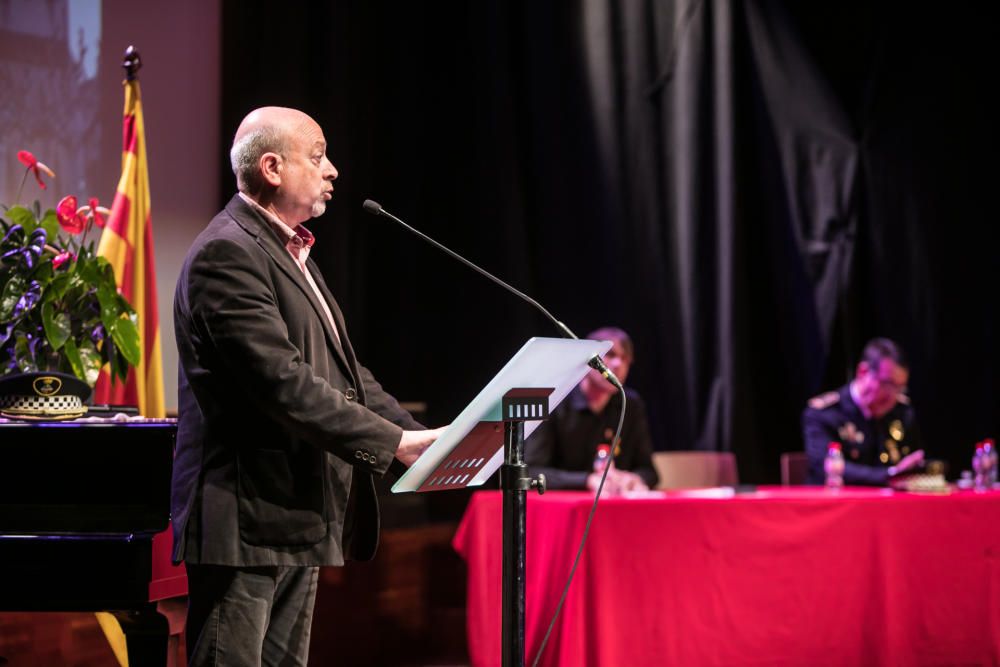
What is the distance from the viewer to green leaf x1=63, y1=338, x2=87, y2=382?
2867 millimetres

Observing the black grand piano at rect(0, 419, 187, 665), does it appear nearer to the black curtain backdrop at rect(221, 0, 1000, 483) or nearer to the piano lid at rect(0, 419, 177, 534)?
the piano lid at rect(0, 419, 177, 534)

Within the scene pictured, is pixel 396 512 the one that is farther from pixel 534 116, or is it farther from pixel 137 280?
pixel 534 116

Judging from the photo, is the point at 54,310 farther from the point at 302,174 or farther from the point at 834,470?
the point at 834,470

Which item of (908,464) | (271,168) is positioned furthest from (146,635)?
(908,464)

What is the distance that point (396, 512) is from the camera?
15.6 ft

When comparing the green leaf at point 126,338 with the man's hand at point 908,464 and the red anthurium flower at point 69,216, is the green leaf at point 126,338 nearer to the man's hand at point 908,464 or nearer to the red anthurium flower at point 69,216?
the red anthurium flower at point 69,216

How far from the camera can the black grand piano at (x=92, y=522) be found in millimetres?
2414

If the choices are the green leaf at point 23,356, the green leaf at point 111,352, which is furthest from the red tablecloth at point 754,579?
the green leaf at point 23,356

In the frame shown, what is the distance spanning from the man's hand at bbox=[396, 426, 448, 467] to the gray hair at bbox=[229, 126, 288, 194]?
63cm

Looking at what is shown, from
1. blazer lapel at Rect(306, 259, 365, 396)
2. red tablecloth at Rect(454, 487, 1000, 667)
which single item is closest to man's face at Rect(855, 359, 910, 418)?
red tablecloth at Rect(454, 487, 1000, 667)

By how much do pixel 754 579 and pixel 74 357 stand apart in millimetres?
2297

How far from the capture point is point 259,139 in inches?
88.4

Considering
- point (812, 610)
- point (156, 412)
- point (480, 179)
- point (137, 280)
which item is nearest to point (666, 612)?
point (812, 610)

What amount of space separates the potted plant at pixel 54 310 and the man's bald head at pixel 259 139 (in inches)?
32.9
